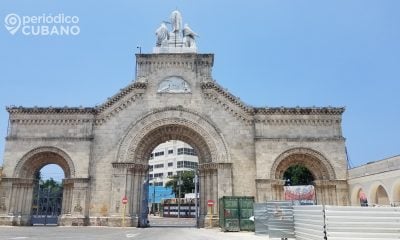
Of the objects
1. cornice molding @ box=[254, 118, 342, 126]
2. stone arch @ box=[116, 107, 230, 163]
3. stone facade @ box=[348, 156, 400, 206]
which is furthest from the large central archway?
stone facade @ box=[348, 156, 400, 206]

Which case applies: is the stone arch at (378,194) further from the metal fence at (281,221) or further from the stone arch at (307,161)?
the metal fence at (281,221)

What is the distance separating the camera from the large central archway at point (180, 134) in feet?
95.8

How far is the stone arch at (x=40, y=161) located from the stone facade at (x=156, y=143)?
0.08m

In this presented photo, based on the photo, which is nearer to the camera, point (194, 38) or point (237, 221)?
point (237, 221)

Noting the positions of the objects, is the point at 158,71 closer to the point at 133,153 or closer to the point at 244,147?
the point at 133,153

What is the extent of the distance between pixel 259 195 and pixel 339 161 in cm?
736

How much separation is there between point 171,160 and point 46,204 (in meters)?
56.6

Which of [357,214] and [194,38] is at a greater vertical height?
[194,38]

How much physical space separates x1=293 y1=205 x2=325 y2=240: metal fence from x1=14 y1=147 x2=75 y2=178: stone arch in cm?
2017

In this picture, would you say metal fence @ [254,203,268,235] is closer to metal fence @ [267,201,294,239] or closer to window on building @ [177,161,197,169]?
metal fence @ [267,201,294,239]

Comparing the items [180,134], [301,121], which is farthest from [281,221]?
[180,134]

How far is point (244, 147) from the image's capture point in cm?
2995

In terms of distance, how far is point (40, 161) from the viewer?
30.4 m

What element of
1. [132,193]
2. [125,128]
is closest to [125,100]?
[125,128]
